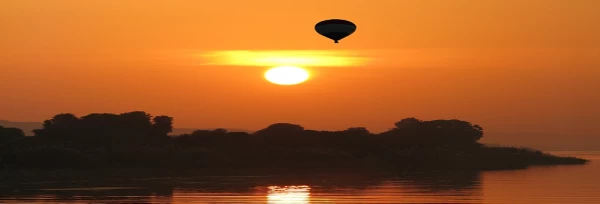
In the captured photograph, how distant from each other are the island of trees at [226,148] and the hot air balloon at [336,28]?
4495 centimetres

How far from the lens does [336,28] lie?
7181 cm

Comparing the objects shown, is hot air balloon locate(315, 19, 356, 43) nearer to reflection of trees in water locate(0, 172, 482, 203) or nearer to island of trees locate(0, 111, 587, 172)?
reflection of trees in water locate(0, 172, 482, 203)

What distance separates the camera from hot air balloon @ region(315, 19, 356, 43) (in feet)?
235

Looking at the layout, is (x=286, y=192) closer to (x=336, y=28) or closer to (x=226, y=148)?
(x=336, y=28)

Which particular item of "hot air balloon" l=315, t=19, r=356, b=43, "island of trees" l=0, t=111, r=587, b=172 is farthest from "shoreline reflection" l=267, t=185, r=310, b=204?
"island of trees" l=0, t=111, r=587, b=172

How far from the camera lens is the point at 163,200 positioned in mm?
60844

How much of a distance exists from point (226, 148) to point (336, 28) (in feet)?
195

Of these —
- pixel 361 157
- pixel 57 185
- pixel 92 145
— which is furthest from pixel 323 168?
pixel 57 185

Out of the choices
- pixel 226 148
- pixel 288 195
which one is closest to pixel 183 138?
pixel 226 148

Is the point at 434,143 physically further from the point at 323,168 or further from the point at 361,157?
the point at 323,168

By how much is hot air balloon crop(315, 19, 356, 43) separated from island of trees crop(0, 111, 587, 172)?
44.9 metres

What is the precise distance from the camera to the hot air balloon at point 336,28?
2820 inches

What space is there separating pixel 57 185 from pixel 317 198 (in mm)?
26712

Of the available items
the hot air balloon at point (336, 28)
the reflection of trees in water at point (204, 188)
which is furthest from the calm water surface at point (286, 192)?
the hot air balloon at point (336, 28)
